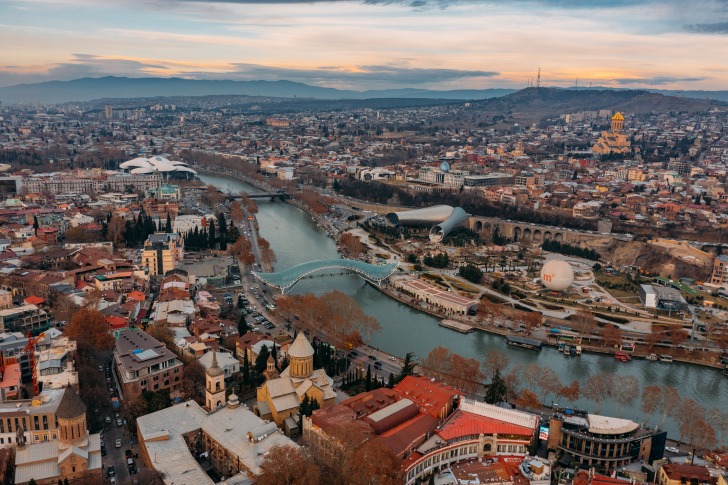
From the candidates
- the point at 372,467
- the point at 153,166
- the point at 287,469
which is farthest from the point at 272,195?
the point at 372,467

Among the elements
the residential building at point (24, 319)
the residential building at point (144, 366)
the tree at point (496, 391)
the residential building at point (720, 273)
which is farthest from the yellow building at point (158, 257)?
the residential building at point (720, 273)

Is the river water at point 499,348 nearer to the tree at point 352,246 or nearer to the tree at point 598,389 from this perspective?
the tree at point 598,389

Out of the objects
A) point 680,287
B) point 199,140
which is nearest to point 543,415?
point 680,287

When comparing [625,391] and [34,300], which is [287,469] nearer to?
[625,391]

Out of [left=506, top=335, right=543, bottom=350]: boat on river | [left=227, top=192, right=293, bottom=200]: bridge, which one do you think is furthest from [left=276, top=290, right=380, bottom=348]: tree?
[left=227, top=192, right=293, bottom=200]: bridge

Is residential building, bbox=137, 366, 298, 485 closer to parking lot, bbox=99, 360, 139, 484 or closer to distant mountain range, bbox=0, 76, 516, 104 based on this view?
parking lot, bbox=99, 360, 139, 484

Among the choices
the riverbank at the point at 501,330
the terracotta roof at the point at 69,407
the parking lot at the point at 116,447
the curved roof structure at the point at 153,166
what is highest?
the curved roof structure at the point at 153,166

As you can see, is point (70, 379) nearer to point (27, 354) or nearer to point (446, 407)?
point (27, 354)
